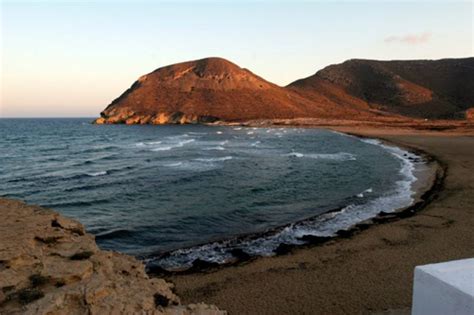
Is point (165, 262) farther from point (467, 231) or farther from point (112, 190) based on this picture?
point (112, 190)

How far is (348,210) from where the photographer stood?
69.1ft

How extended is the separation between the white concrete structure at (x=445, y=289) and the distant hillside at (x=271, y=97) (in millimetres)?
129223

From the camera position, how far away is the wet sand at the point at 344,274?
405 inches

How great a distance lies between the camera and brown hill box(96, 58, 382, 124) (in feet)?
471

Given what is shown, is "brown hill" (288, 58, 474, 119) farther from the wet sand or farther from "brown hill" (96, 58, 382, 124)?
the wet sand

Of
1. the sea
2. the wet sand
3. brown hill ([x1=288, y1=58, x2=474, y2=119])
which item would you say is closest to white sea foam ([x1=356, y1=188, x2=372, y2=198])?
the sea

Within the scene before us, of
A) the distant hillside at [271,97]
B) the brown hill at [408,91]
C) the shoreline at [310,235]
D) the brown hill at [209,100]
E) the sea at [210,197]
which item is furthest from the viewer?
the brown hill at [408,91]

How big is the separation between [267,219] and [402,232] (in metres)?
6.76

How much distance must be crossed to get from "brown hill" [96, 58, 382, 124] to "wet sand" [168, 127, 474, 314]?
123m

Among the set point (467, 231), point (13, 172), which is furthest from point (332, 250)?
point (13, 172)

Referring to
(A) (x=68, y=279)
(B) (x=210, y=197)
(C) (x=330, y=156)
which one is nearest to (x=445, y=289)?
(A) (x=68, y=279)

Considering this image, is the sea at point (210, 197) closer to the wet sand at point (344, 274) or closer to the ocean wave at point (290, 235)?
the ocean wave at point (290, 235)

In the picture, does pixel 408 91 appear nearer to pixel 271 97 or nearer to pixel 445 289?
pixel 271 97

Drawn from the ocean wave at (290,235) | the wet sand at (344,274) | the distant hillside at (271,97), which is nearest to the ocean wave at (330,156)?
the ocean wave at (290,235)
